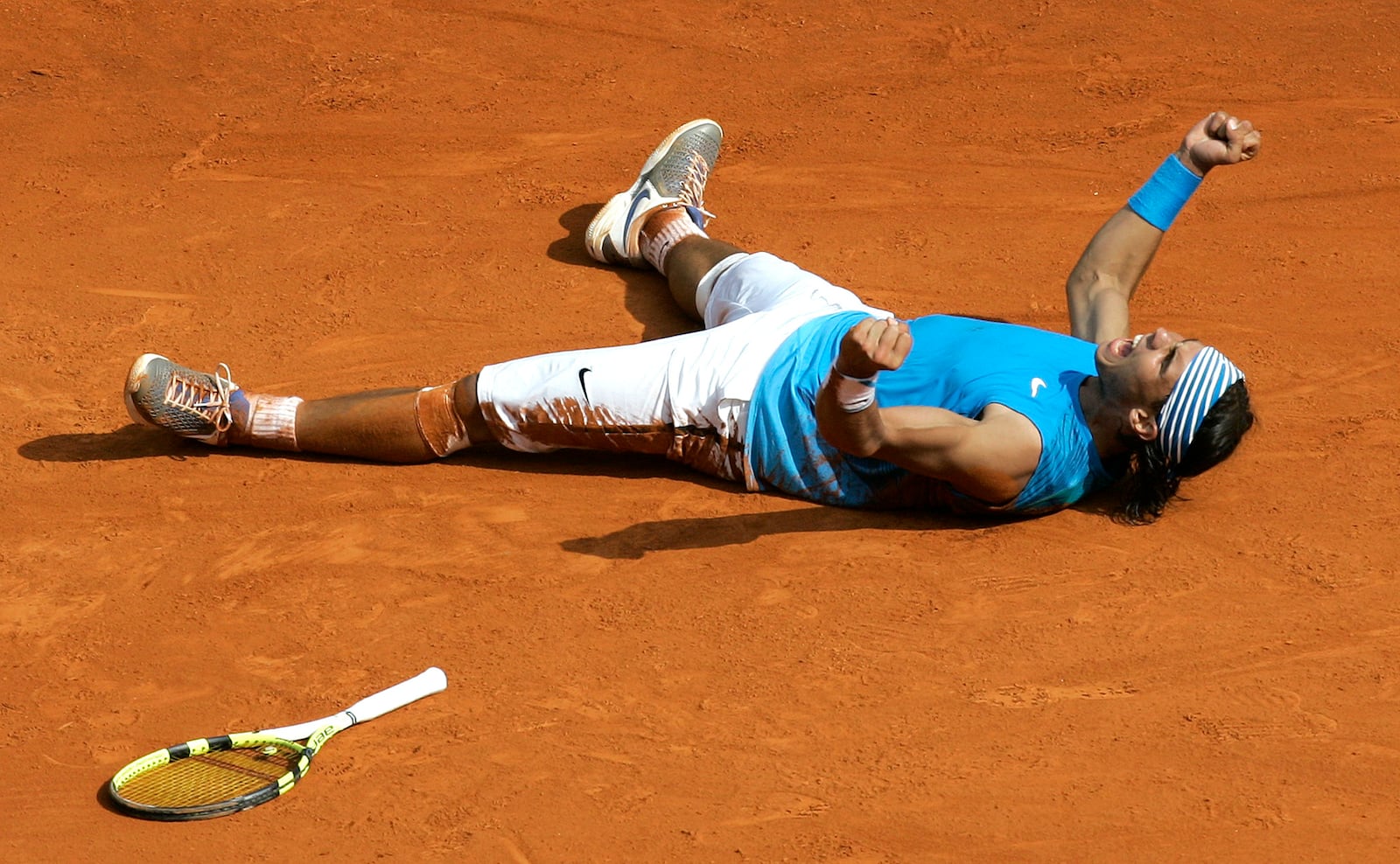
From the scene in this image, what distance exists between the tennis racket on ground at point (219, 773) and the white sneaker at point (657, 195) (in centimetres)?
253

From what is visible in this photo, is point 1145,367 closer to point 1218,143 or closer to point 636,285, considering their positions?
point 1218,143

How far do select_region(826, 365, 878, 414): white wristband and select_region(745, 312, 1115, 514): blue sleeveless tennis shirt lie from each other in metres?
0.59

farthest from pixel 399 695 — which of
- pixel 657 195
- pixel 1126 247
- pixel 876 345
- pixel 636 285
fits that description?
pixel 1126 247

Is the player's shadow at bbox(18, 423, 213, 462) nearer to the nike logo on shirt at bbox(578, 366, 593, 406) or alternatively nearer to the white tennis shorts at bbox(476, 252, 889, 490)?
the white tennis shorts at bbox(476, 252, 889, 490)

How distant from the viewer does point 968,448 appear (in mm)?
3908

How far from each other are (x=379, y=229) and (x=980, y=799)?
344 cm

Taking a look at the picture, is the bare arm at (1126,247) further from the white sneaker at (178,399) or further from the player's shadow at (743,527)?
the white sneaker at (178,399)

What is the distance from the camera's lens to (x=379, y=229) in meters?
5.87

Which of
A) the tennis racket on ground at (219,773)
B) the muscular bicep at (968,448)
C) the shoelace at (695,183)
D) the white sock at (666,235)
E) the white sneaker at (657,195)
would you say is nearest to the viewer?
the tennis racket on ground at (219,773)

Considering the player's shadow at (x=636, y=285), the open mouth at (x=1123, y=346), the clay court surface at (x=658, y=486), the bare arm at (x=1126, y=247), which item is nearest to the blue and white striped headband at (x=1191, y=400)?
the open mouth at (x=1123, y=346)

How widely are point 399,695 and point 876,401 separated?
1.36 meters

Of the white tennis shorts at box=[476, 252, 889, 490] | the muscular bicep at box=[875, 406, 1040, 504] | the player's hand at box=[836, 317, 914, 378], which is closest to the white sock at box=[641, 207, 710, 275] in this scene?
the white tennis shorts at box=[476, 252, 889, 490]

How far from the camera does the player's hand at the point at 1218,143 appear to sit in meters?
4.88

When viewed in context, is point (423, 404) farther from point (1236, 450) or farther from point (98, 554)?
point (1236, 450)
